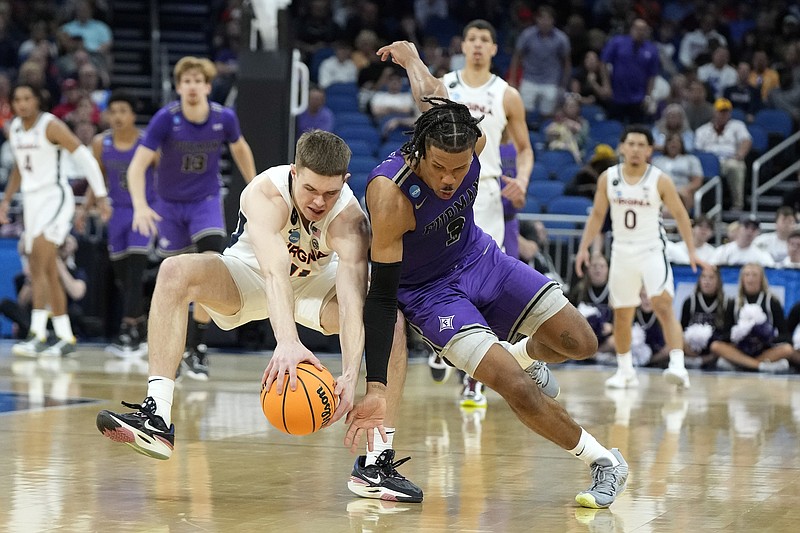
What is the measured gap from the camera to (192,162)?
9555 mm

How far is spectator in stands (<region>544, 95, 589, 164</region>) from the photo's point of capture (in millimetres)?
15422

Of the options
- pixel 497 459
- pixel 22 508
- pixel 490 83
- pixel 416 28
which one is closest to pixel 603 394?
Answer: pixel 490 83

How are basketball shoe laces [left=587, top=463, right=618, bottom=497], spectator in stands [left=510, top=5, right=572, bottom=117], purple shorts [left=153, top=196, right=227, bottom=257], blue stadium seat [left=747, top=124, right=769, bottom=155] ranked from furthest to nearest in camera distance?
spectator in stands [left=510, top=5, right=572, bottom=117], blue stadium seat [left=747, top=124, right=769, bottom=155], purple shorts [left=153, top=196, right=227, bottom=257], basketball shoe laces [left=587, top=463, right=618, bottom=497]

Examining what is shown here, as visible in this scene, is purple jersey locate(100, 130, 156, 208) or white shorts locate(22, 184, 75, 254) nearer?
white shorts locate(22, 184, 75, 254)

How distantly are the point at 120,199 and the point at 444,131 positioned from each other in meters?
7.81

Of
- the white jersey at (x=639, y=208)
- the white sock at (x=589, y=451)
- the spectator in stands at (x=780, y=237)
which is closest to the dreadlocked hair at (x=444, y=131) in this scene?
the white sock at (x=589, y=451)

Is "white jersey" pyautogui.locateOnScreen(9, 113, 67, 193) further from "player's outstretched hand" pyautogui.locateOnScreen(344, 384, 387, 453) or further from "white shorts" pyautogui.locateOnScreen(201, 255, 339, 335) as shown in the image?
"player's outstretched hand" pyautogui.locateOnScreen(344, 384, 387, 453)

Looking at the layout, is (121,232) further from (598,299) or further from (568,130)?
(568,130)

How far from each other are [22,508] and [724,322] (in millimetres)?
8450

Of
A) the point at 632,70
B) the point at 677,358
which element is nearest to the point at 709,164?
the point at 632,70

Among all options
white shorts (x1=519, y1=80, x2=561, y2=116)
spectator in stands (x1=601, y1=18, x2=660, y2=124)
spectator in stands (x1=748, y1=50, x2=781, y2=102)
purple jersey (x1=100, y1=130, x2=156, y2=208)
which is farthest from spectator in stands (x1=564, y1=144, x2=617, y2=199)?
purple jersey (x1=100, y1=130, x2=156, y2=208)

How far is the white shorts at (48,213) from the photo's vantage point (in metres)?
11.5

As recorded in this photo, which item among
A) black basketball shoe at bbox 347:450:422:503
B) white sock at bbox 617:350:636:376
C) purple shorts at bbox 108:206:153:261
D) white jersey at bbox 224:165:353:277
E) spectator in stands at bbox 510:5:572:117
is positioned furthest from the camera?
spectator in stands at bbox 510:5:572:117

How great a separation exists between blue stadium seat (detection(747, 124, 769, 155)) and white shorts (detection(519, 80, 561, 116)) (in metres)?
2.61
